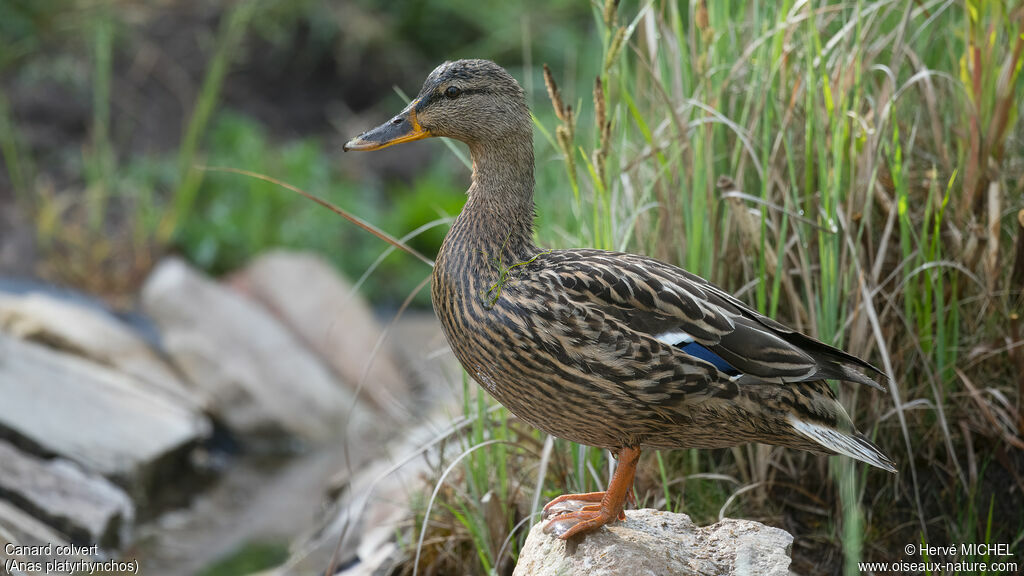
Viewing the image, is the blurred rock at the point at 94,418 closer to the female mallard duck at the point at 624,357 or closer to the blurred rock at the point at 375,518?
the blurred rock at the point at 375,518

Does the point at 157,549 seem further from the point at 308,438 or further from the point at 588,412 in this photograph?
the point at 588,412

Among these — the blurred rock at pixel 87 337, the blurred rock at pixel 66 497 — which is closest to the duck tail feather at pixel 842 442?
the blurred rock at pixel 66 497

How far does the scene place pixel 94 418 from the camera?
4945 mm

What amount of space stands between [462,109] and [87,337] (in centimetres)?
364

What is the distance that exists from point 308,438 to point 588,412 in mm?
3692

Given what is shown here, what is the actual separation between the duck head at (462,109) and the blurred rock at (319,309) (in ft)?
12.2

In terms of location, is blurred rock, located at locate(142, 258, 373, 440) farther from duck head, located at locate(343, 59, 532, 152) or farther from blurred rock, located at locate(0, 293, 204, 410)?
duck head, located at locate(343, 59, 532, 152)

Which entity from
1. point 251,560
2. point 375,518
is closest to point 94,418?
point 251,560

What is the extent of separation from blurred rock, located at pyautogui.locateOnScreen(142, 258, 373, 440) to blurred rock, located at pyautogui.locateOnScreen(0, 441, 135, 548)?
128 centimetres

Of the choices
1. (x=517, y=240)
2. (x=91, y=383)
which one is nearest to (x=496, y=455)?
(x=517, y=240)

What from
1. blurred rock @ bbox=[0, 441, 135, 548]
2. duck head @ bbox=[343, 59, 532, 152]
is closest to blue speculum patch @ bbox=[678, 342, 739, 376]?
duck head @ bbox=[343, 59, 532, 152]

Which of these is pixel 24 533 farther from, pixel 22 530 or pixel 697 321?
pixel 697 321

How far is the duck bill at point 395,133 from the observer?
2854mm

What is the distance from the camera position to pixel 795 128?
3551 millimetres
